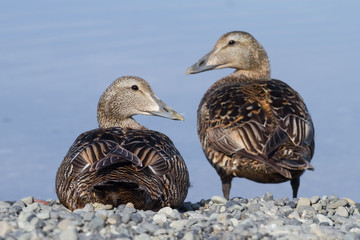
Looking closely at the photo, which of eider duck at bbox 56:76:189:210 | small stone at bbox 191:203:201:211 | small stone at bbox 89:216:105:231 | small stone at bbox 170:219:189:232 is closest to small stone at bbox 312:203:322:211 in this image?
small stone at bbox 191:203:201:211

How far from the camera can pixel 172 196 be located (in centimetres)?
706

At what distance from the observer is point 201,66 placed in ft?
32.5

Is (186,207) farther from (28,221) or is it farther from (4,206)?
(28,221)

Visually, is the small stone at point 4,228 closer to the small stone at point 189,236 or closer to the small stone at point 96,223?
the small stone at point 96,223

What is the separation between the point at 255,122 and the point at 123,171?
1726mm

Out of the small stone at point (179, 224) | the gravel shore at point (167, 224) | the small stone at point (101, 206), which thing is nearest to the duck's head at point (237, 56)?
the gravel shore at point (167, 224)

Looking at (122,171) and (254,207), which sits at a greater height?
(122,171)

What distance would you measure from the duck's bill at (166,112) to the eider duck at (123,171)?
546mm

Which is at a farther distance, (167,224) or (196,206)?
(196,206)

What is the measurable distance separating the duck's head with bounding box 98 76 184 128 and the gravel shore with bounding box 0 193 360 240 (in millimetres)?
1672

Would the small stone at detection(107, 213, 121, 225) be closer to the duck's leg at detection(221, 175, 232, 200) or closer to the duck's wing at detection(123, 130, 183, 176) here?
the duck's wing at detection(123, 130, 183, 176)

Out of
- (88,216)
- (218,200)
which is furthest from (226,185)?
(88,216)

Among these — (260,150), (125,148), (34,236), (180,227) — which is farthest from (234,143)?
(34,236)

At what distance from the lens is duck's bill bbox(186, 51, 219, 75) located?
983 cm
